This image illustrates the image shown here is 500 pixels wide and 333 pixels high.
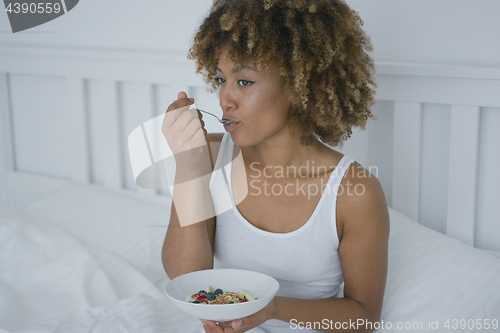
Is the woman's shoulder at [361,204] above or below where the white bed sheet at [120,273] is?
above

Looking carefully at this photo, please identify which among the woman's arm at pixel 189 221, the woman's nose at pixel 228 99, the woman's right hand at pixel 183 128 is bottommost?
the woman's arm at pixel 189 221

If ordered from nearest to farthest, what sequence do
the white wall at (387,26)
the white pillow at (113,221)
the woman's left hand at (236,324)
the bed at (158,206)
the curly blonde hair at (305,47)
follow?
the woman's left hand at (236,324) < the curly blonde hair at (305,47) < the bed at (158,206) < the white wall at (387,26) < the white pillow at (113,221)

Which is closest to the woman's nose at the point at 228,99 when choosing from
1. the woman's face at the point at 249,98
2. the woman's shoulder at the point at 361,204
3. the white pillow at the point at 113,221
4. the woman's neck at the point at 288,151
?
the woman's face at the point at 249,98

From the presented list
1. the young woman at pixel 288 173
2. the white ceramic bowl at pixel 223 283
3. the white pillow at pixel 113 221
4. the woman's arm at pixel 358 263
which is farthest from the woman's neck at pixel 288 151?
the white pillow at pixel 113 221

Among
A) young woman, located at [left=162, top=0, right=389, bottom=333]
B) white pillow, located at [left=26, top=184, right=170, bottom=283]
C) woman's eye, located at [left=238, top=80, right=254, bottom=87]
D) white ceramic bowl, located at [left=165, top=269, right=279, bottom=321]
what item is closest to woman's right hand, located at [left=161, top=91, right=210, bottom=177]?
young woman, located at [left=162, top=0, right=389, bottom=333]

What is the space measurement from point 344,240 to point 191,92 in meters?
0.75

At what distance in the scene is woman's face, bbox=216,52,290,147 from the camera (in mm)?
880

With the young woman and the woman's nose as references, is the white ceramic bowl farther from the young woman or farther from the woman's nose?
the woman's nose

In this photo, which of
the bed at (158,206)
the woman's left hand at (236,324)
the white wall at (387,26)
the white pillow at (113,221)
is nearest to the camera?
the woman's left hand at (236,324)

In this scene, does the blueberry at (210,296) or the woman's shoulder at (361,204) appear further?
the woman's shoulder at (361,204)

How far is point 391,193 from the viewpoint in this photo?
126 centimetres

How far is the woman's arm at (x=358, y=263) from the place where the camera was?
91 centimetres

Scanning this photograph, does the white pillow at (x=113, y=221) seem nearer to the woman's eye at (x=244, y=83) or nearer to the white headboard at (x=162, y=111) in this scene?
the white headboard at (x=162, y=111)

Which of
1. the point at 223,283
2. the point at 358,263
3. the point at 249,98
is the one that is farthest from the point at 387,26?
the point at 223,283
